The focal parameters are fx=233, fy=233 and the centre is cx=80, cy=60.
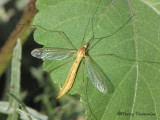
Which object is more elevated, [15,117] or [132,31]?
[132,31]

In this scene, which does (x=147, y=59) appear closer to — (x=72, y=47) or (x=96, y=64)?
(x=96, y=64)

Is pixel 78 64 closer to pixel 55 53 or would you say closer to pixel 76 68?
pixel 76 68

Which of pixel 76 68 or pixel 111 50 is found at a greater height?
pixel 111 50

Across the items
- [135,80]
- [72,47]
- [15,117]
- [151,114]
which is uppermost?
[72,47]

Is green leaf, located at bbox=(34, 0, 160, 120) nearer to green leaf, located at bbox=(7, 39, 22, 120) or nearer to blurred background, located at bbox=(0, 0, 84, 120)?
green leaf, located at bbox=(7, 39, 22, 120)

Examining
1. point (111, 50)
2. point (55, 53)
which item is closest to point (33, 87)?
point (55, 53)

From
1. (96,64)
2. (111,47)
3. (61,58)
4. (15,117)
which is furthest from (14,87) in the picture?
(111,47)

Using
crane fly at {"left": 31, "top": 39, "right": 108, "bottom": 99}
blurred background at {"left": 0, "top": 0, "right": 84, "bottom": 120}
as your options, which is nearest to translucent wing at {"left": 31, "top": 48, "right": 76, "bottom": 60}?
crane fly at {"left": 31, "top": 39, "right": 108, "bottom": 99}
